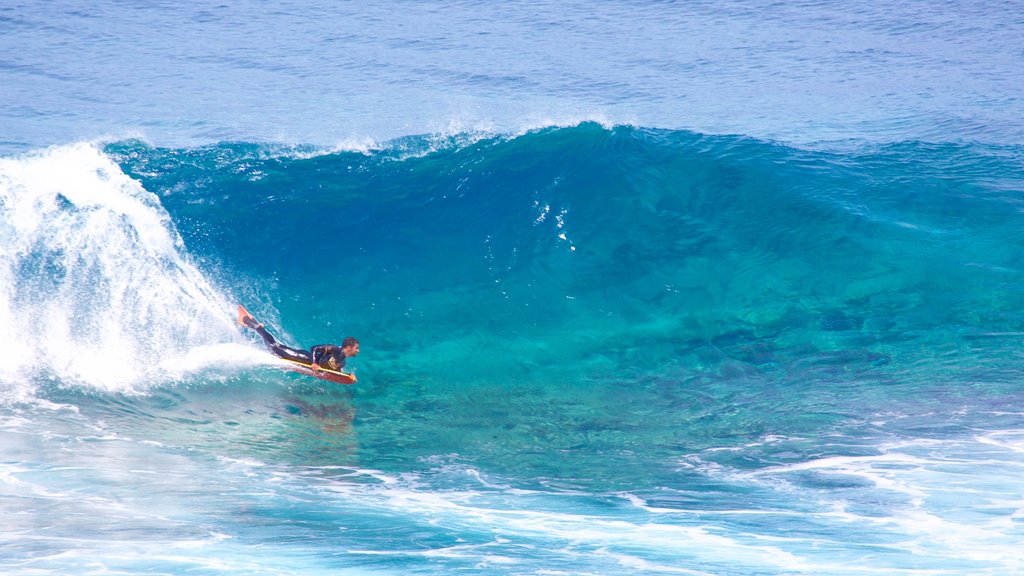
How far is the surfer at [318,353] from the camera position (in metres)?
→ 12.1

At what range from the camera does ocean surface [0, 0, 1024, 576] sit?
9406mm

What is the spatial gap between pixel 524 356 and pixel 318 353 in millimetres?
3218

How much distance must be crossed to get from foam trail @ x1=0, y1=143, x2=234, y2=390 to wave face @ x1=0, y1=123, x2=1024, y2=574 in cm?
5

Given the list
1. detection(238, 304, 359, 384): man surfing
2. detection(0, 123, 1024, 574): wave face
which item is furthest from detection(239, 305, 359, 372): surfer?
detection(0, 123, 1024, 574): wave face

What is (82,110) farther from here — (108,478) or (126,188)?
(108,478)

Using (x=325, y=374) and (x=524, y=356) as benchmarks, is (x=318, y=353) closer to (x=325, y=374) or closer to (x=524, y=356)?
(x=325, y=374)

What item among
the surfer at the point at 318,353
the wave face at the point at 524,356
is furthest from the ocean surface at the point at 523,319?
the surfer at the point at 318,353

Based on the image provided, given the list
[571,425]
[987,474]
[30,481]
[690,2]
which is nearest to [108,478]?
[30,481]

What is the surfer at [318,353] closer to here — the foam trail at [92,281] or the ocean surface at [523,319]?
the ocean surface at [523,319]

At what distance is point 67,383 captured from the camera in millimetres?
12750

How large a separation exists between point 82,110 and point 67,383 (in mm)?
13270

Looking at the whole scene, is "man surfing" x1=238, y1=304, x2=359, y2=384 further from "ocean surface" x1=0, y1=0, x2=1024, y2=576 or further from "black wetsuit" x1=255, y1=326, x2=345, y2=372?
"ocean surface" x1=0, y1=0, x2=1024, y2=576

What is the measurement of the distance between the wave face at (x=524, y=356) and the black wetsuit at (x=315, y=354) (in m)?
0.48

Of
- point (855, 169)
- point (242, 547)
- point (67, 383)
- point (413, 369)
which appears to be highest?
point (855, 169)
